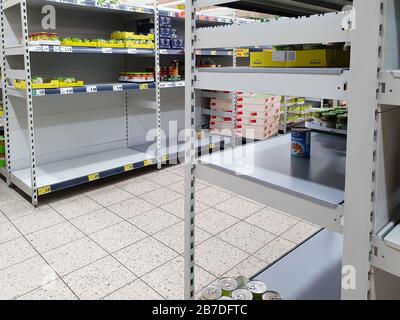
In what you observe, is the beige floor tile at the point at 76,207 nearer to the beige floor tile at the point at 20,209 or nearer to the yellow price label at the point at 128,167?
the beige floor tile at the point at 20,209

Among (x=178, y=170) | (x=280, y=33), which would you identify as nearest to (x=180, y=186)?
(x=178, y=170)

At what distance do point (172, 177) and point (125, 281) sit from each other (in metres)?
1.93

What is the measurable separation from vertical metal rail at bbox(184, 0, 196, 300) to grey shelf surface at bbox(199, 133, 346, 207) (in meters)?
0.07

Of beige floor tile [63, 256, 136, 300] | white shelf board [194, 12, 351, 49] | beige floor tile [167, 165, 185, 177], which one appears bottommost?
beige floor tile [63, 256, 136, 300]

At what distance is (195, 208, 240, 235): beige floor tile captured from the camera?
272cm

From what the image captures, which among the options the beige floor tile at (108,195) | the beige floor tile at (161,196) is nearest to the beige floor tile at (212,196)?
the beige floor tile at (161,196)

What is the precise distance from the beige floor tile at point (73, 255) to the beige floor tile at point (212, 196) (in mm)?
1130

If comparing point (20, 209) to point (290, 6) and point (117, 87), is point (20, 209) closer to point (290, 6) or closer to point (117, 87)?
point (117, 87)

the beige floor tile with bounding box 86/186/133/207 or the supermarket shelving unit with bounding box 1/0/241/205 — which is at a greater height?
the supermarket shelving unit with bounding box 1/0/241/205

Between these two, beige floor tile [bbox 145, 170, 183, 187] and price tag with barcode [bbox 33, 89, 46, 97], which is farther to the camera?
beige floor tile [bbox 145, 170, 183, 187]

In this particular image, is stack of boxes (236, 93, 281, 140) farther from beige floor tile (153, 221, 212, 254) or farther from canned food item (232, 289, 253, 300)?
canned food item (232, 289, 253, 300)

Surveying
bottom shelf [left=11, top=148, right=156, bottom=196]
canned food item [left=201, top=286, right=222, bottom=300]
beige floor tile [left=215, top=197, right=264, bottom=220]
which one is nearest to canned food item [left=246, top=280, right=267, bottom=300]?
canned food item [left=201, top=286, right=222, bottom=300]

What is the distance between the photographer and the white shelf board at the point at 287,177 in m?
0.98
